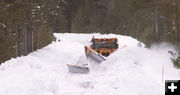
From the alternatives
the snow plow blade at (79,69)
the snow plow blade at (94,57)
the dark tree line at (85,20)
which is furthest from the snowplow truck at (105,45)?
the snow plow blade at (79,69)

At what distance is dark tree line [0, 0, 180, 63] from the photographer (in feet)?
54.2

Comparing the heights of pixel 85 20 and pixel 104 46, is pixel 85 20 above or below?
above

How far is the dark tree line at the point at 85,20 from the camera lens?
16527mm

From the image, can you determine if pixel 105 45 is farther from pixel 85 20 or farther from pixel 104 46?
pixel 85 20

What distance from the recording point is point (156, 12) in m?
Result: 38.8

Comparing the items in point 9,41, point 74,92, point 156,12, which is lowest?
point 74,92

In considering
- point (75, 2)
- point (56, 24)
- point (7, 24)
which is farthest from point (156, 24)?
point (75, 2)

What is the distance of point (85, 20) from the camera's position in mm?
64375

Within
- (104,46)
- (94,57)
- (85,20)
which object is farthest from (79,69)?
(85,20)

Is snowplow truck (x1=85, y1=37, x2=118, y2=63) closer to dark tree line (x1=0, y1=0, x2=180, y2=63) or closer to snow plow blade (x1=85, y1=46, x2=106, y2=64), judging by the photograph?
snow plow blade (x1=85, y1=46, x2=106, y2=64)

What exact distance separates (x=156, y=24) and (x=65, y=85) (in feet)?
90.8

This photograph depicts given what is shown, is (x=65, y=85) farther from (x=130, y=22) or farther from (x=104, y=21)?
(x=104, y=21)

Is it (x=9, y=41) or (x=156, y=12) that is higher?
(x=156, y=12)

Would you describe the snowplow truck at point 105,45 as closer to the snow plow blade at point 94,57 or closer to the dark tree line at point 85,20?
the snow plow blade at point 94,57
